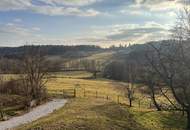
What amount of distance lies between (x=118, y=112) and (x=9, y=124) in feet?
46.1

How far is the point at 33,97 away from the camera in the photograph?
57406mm

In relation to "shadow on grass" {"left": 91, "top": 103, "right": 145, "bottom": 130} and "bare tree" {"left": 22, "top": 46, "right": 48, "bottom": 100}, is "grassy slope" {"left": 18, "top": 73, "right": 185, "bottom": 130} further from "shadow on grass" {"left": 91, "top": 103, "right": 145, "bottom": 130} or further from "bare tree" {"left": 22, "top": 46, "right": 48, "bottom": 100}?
"bare tree" {"left": 22, "top": 46, "right": 48, "bottom": 100}

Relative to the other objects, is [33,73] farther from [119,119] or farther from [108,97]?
[119,119]

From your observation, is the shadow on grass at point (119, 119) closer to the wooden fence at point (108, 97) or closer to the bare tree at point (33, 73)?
the wooden fence at point (108, 97)

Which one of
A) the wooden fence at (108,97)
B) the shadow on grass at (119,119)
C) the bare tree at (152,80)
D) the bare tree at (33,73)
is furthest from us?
the wooden fence at (108,97)

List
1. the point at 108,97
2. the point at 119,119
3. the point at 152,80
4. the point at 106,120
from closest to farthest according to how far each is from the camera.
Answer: the point at 106,120
the point at 119,119
the point at 152,80
the point at 108,97

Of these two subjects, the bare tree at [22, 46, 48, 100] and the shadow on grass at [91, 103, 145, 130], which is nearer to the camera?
the shadow on grass at [91, 103, 145, 130]

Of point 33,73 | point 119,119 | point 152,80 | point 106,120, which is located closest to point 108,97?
point 33,73

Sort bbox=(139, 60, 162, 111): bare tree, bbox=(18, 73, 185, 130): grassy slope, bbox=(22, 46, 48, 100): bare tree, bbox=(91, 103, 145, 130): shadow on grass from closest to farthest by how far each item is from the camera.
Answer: bbox=(18, 73, 185, 130): grassy slope → bbox=(91, 103, 145, 130): shadow on grass → bbox=(139, 60, 162, 111): bare tree → bbox=(22, 46, 48, 100): bare tree

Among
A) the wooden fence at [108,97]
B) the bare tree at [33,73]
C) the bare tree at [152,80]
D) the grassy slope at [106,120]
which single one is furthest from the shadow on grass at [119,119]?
the bare tree at [33,73]

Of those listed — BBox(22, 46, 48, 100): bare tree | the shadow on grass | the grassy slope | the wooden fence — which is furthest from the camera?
the wooden fence

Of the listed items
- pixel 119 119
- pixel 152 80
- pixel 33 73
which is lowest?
pixel 119 119

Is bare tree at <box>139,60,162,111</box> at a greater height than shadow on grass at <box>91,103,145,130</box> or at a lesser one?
Answer: greater

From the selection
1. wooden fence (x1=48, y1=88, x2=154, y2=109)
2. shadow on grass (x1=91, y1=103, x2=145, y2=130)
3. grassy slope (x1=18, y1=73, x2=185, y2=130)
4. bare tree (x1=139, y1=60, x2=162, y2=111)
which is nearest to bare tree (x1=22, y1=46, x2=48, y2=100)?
wooden fence (x1=48, y1=88, x2=154, y2=109)
